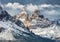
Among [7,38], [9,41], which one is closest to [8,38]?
[7,38]

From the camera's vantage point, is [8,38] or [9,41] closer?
[9,41]

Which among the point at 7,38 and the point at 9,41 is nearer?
the point at 9,41

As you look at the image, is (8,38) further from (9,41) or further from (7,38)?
(9,41)
